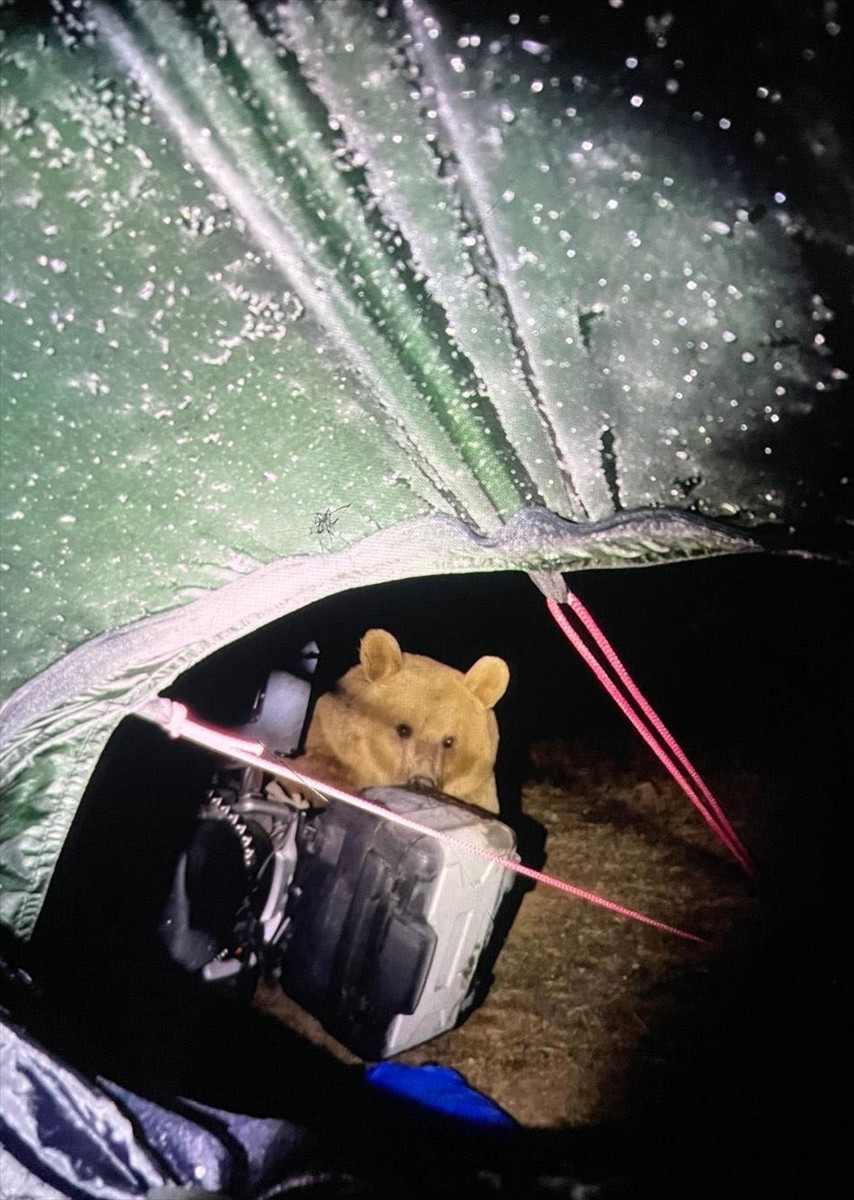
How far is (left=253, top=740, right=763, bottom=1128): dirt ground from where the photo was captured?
112 inches

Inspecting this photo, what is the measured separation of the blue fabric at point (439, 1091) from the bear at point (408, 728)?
0.97m

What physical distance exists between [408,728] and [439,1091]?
1277 millimetres

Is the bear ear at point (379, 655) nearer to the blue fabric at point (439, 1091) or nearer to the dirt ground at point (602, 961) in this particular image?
the blue fabric at point (439, 1091)

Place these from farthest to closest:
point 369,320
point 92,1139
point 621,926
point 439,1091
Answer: point 621,926 < point 439,1091 < point 92,1139 < point 369,320

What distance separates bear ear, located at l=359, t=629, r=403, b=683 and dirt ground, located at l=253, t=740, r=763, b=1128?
173cm

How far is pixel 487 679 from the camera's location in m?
2.86

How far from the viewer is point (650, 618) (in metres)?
6.52

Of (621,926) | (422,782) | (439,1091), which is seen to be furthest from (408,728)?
(621,926)

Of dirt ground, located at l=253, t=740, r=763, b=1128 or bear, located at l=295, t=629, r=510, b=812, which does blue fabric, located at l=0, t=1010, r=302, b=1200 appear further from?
dirt ground, located at l=253, t=740, r=763, b=1128

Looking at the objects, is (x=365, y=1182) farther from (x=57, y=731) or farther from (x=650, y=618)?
(x=650, y=618)

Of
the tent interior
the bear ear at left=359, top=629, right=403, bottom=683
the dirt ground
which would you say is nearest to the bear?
the bear ear at left=359, top=629, right=403, bottom=683

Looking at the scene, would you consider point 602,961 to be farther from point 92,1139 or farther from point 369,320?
point 369,320

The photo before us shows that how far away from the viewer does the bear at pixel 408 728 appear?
2.72 metres

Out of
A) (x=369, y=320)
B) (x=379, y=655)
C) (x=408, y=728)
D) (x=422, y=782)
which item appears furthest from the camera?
(x=379, y=655)
